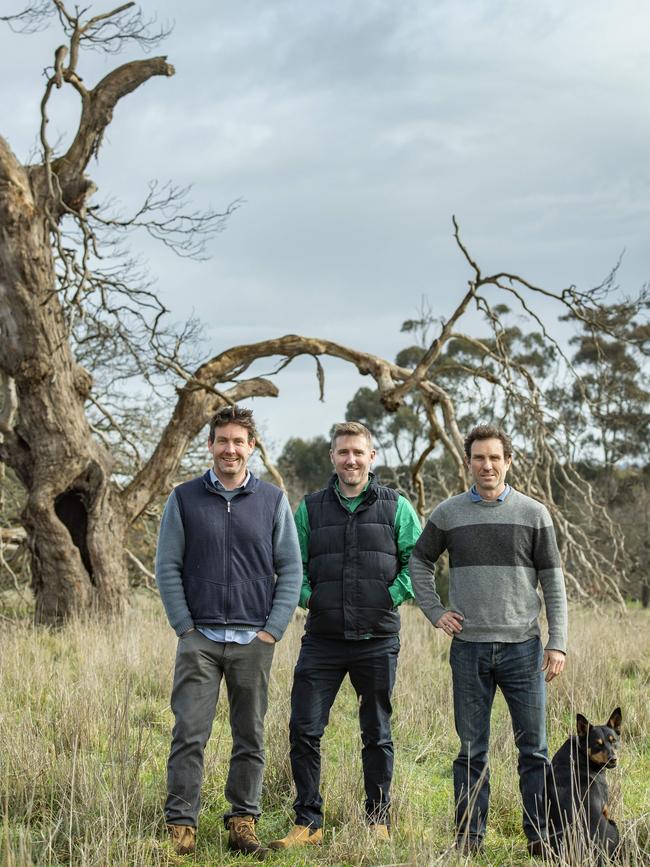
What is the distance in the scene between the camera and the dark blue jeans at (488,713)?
4168mm

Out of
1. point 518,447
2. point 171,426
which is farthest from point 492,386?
point 171,426

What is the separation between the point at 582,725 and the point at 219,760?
87.8 inches

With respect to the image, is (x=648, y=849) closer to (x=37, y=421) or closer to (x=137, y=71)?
(x=37, y=421)

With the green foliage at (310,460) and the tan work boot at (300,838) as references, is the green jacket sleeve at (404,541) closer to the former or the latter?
the tan work boot at (300,838)

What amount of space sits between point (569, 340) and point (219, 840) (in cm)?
2755

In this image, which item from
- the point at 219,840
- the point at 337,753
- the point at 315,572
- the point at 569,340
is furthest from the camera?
the point at 569,340

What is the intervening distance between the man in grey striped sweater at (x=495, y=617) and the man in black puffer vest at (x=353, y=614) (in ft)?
0.67

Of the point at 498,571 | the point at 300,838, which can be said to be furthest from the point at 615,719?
the point at 300,838

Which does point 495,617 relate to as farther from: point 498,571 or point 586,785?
point 586,785

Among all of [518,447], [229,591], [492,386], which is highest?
[492,386]

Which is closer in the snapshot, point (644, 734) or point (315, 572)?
point (315, 572)

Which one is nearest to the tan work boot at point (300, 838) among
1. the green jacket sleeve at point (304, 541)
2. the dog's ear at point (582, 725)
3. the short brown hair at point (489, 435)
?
the green jacket sleeve at point (304, 541)

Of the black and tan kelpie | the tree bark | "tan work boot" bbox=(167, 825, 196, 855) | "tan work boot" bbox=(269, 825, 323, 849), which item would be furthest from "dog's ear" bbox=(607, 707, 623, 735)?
the tree bark

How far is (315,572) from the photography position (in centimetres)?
456
